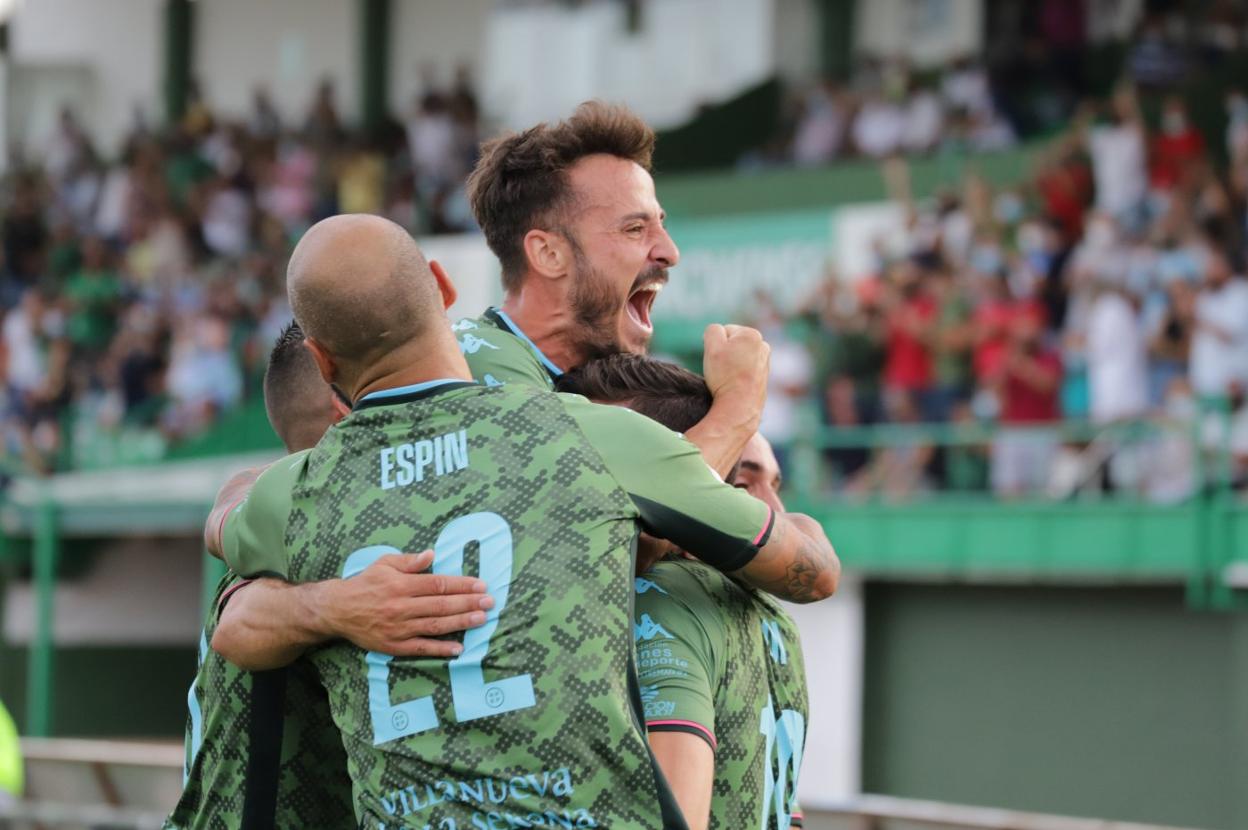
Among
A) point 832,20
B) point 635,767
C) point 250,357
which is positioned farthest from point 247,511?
point 832,20

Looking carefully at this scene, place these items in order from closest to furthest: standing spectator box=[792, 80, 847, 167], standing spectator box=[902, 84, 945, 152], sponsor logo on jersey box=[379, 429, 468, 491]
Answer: sponsor logo on jersey box=[379, 429, 468, 491] → standing spectator box=[902, 84, 945, 152] → standing spectator box=[792, 80, 847, 167]

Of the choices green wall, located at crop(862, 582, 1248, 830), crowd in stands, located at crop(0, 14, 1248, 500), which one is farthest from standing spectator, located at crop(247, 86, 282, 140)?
green wall, located at crop(862, 582, 1248, 830)

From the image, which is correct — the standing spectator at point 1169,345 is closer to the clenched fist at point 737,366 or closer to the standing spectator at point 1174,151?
the standing spectator at point 1174,151

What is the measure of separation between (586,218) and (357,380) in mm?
1011

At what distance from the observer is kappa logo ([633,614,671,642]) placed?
305cm

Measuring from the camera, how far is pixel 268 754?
3.20m

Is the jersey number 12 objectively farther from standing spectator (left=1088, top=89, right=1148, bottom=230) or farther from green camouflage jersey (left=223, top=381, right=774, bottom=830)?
standing spectator (left=1088, top=89, right=1148, bottom=230)

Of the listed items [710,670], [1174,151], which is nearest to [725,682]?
[710,670]

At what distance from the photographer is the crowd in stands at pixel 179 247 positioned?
1941 centimetres

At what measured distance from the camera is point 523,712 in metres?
2.74

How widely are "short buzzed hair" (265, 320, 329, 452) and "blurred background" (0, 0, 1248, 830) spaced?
409 centimetres

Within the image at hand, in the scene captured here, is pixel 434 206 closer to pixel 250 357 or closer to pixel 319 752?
pixel 250 357

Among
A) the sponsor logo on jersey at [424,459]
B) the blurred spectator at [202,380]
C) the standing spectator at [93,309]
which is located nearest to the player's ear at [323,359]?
the sponsor logo on jersey at [424,459]

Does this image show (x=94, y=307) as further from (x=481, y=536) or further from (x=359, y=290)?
(x=481, y=536)
